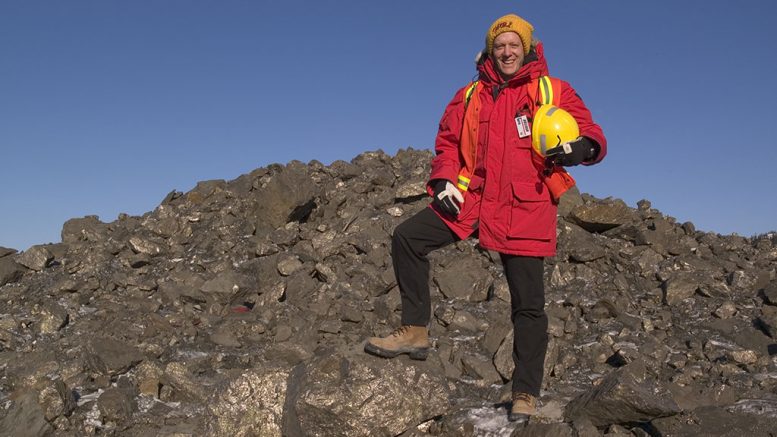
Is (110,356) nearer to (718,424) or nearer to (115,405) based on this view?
(115,405)

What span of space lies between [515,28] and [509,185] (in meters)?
1.08

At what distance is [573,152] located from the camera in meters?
4.11

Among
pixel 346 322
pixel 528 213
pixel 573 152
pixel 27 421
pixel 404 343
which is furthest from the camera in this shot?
pixel 346 322

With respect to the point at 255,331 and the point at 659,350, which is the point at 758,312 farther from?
the point at 255,331

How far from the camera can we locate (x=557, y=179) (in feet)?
14.3

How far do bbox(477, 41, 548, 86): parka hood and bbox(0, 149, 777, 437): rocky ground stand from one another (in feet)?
7.03

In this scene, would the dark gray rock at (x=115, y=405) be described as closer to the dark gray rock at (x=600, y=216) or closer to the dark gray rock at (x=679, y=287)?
the dark gray rock at (x=679, y=287)

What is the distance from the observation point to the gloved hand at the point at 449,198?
440cm

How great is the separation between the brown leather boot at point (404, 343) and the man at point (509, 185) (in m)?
0.30

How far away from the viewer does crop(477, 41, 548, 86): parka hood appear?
4367 millimetres

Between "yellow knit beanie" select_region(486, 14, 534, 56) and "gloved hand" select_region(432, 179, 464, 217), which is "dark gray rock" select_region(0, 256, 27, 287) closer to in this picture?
"gloved hand" select_region(432, 179, 464, 217)

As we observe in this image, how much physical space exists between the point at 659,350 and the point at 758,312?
2.45m

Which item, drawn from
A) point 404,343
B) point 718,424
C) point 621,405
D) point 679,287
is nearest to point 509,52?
point 404,343

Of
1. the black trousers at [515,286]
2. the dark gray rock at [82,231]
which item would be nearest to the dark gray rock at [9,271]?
the dark gray rock at [82,231]
